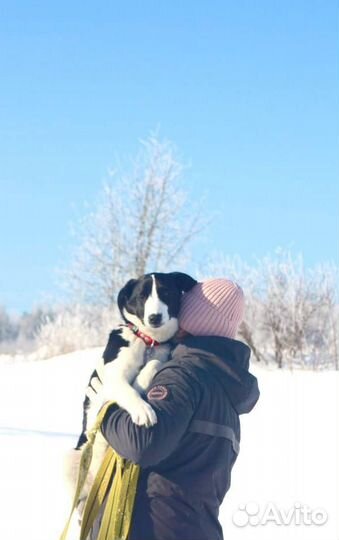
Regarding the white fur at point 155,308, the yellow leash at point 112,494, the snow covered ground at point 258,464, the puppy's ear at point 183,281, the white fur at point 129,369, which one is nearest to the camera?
the yellow leash at point 112,494

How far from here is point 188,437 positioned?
2.35 metres

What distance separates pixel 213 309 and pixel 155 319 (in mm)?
178

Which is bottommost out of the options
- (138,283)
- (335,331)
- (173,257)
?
(138,283)

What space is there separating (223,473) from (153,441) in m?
0.31

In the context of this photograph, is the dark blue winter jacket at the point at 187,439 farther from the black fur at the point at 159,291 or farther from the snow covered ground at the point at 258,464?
the snow covered ground at the point at 258,464

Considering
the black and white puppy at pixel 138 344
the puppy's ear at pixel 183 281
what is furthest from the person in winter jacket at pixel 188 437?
the puppy's ear at pixel 183 281

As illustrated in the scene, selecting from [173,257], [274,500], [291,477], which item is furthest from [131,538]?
[173,257]

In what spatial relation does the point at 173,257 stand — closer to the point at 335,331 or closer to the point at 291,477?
the point at 335,331

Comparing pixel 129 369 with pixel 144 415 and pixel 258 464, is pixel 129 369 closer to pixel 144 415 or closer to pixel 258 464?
pixel 144 415

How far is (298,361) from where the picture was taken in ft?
78.7

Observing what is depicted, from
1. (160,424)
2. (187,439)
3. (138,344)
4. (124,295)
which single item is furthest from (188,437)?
(124,295)

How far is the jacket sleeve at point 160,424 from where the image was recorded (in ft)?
7.34

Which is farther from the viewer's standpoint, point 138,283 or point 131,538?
point 138,283

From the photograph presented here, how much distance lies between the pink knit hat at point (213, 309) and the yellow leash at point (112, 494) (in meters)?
0.36
